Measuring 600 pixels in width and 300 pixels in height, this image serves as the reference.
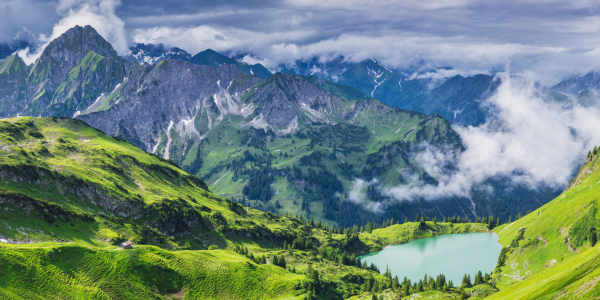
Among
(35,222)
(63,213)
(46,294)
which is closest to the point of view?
(46,294)

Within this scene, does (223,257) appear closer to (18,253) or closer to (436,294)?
(18,253)

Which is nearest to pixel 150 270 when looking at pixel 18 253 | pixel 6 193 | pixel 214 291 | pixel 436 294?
pixel 214 291

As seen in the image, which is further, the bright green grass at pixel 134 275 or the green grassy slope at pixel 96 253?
the green grassy slope at pixel 96 253

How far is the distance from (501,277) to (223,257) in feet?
432

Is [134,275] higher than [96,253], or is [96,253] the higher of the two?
[96,253]

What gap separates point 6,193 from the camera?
13438cm

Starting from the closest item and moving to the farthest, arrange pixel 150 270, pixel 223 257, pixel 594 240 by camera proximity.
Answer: pixel 150 270
pixel 223 257
pixel 594 240

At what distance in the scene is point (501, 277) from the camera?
196m

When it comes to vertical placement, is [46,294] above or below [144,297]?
above

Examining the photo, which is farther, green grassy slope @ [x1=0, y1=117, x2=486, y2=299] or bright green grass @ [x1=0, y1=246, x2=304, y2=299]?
green grassy slope @ [x1=0, y1=117, x2=486, y2=299]

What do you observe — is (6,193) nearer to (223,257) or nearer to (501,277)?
(223,257)

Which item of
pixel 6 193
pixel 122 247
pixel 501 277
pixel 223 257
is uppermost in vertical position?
pixel 6 193

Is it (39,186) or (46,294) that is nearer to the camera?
(46,294)

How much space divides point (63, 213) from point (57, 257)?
42.2 meters
